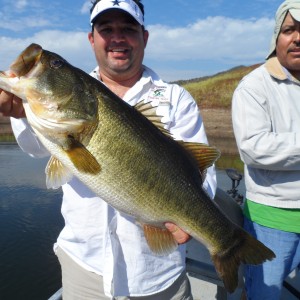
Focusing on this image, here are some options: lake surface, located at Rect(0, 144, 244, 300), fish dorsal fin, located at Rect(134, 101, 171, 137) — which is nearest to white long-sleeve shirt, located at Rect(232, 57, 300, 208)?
fish dorsal fin, located at Rect(134, 101, 171, 137)

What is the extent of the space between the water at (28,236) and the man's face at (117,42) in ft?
21.1

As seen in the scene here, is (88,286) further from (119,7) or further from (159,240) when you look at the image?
(119,7)

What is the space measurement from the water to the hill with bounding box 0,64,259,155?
43.8 feet

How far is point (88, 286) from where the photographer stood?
3.08 meters

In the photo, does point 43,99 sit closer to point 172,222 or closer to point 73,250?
point 172,222

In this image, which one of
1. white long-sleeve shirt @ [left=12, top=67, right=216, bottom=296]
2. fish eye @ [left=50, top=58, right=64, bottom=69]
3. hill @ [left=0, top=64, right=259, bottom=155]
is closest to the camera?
fish eye @ [left=50, top=58, right=64, bottom=69]

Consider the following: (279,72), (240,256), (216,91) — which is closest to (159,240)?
(240,256)

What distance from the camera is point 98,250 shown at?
9.77ft

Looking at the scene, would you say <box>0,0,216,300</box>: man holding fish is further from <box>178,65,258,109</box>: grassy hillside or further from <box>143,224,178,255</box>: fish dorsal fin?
<box>178,65,258,109</box>: grassy hillside

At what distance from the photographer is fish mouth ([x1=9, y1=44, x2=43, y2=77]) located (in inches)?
86.4

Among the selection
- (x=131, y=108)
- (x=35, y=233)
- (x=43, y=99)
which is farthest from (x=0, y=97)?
(x=35, y=233)

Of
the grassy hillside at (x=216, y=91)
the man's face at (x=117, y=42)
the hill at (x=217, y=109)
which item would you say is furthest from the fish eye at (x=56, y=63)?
the grassy hillside at (x=216, y=91)

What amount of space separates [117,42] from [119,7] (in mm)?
291

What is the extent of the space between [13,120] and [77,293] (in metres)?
1.58
